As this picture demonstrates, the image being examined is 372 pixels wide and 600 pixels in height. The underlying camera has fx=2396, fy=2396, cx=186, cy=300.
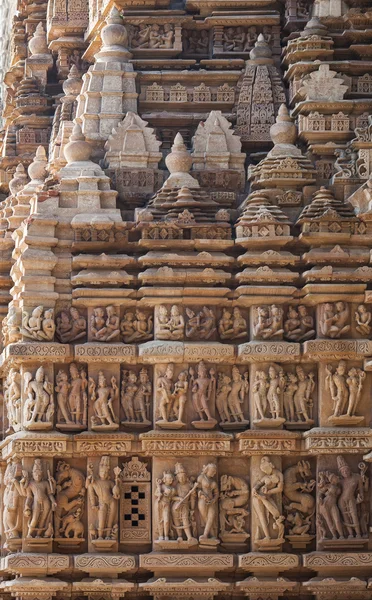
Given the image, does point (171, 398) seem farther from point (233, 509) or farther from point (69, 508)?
point (69, 508)

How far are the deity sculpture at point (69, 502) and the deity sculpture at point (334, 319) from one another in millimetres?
3918

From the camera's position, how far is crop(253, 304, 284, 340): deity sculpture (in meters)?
32.9

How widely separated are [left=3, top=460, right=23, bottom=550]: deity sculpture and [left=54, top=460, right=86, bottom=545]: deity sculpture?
519mm

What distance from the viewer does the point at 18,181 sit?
3922cm

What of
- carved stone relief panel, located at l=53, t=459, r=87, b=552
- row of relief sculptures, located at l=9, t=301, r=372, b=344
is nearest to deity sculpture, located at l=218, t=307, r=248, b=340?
row of relief sculptures, located at l=9, t=301, r=372, b=344

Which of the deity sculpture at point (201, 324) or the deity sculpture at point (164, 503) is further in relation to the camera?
the deity sculpture at point (201, 324)

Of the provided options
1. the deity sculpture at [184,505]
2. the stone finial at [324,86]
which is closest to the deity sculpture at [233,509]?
the deity sculpture at [184,505]

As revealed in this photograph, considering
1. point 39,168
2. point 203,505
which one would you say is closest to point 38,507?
point 203,505

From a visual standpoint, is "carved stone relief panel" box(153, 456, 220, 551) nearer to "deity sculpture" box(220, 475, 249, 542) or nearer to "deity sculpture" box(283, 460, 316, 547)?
"deity sculpture" box(220, 475, 249, 542)

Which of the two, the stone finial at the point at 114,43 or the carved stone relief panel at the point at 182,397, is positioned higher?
the stone finial at the point at 114,43

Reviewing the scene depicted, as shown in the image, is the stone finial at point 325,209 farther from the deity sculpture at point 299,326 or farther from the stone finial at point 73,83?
the stone finial at point 73,83

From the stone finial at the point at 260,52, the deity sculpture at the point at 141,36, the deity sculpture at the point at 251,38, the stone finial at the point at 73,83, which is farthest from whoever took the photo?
the stone finial at the point at 73,83

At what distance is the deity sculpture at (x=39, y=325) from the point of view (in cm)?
3281

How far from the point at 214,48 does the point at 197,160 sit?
2.36 meters
